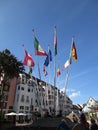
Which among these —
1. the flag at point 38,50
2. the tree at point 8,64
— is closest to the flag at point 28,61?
the flag at point 38,50

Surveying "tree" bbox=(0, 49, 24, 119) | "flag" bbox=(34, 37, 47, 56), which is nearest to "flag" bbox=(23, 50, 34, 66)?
"flag" bbox=(34, 37, 47, 56)

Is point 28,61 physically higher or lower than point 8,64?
lower

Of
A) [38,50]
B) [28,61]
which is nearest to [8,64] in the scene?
[28,61]

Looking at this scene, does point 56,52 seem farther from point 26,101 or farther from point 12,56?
point 26,101

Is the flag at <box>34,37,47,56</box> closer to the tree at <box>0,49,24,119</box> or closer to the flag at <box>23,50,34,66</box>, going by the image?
the flag at <box>23,50,34,66</box>

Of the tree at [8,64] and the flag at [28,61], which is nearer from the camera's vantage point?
the flag at [28,61]

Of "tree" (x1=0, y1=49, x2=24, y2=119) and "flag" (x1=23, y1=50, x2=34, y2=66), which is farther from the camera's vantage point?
"tree" (x1=0, y1=49, x2=24, y2=119)

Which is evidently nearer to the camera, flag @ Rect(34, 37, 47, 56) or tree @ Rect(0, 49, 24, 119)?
flag @ Rect(34, 37, 47, 56)

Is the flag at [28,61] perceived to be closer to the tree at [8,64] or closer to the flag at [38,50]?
the flag at [38,50]

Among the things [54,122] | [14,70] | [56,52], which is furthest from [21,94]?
[54,122]

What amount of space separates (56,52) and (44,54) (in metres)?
3.86

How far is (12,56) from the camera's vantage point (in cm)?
3625

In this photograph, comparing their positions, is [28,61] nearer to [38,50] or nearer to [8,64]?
[38,50]

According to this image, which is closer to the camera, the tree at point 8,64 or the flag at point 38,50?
the flag at point 38,50
